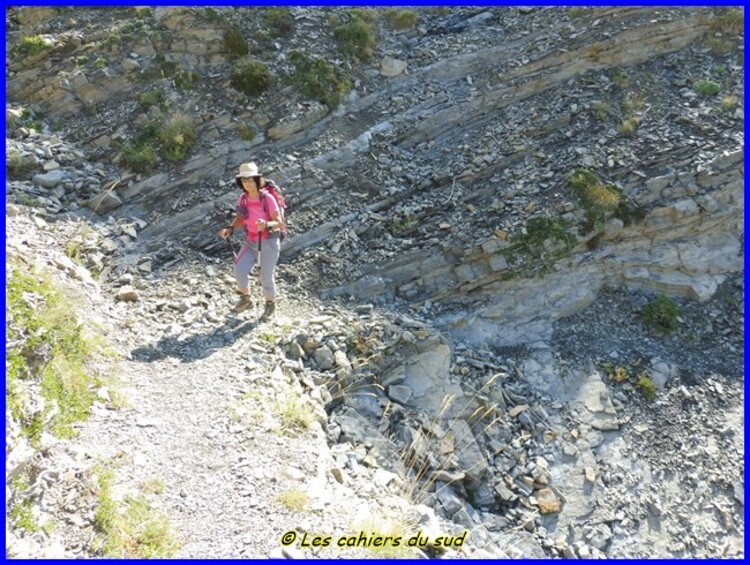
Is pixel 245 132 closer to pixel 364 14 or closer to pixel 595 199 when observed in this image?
pixel 364 14

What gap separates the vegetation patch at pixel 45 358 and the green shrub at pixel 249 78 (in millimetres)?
6824

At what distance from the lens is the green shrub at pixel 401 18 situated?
49.4 ft

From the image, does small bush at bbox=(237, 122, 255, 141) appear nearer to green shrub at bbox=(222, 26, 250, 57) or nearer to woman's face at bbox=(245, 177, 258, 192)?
green shrub at bbox=(222, 26, 250, 57)

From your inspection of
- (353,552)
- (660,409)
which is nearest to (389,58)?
(660,409)

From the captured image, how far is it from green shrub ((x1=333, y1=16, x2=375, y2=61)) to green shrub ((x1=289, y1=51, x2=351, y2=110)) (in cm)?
92

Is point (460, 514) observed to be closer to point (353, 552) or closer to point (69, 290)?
point (353, 552)

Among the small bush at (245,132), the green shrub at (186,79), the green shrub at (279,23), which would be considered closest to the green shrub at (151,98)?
the green shrub at (186,79)

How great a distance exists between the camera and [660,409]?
30.5 feet

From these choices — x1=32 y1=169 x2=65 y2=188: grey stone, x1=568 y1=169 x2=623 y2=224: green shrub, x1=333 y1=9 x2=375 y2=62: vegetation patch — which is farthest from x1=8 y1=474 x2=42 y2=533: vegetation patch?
x1=333 y1=9 x2=375 y2=62: vegetation patch

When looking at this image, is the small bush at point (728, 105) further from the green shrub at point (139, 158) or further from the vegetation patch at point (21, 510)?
the vegetation patch at point (21, 510)

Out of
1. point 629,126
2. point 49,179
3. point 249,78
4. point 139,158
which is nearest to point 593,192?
point 629,126

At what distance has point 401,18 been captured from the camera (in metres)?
15.1

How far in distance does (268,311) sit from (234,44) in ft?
25.2

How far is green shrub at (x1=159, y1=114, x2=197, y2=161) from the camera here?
36.5 feet
